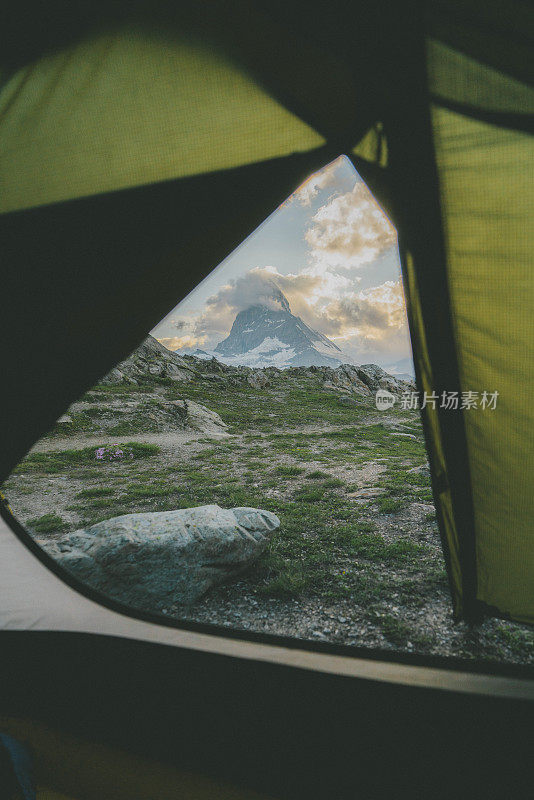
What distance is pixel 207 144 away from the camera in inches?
40.9

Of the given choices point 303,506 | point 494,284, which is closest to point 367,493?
point 303,506

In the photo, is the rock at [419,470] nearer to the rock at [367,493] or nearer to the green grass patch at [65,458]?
the rock at [367,493]

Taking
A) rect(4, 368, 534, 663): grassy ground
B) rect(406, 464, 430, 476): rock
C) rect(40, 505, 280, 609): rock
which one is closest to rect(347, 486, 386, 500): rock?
rect(4, 368, 534, 663): grassy ground

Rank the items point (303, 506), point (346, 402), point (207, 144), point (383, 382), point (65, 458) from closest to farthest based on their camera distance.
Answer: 1. point (207, 144)
2. point (303, 506)
3. point (65, 458)
4. point (346, 402)
5. point (383, 382)

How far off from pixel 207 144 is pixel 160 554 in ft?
9.69

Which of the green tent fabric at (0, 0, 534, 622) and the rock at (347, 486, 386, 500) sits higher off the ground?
the green tent fabric at (0, 0, 534, 622)

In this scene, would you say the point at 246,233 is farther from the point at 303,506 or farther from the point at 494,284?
the point at 303,506

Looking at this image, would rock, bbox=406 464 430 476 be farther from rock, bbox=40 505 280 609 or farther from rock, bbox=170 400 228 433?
rock, bbox=170 400 228 433

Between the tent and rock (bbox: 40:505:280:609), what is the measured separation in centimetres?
89

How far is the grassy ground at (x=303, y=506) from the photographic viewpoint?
2553mm

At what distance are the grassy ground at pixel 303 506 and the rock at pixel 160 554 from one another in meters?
0.17

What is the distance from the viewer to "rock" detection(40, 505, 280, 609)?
2727 millimetres

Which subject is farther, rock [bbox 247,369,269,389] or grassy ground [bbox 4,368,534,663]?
rock [bbox 247,369,269,389]

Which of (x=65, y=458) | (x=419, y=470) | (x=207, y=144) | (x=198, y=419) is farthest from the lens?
(x=198, y=419)
